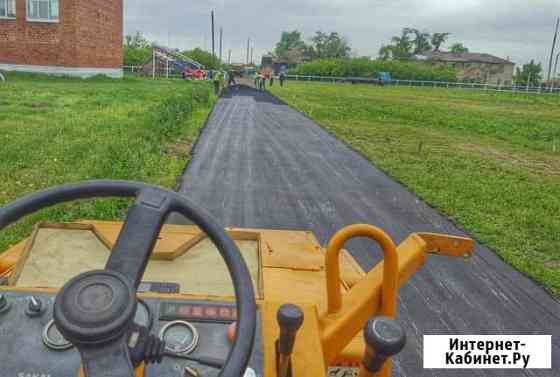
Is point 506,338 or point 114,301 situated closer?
point 114,301

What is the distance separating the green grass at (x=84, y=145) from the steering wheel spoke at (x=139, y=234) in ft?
15.9

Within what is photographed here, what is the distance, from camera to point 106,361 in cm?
115

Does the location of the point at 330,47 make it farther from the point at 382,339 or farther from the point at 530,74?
the point at 382,339

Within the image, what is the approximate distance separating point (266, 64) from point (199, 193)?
292ft

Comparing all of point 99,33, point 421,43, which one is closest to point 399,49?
point 421,43

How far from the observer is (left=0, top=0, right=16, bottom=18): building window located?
2984 centimetres

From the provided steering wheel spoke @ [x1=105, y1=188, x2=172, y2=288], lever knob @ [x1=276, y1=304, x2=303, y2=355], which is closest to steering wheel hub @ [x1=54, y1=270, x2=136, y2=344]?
steering wheel spoke @ [x1=105, y1=188, x2=172, y2=288]

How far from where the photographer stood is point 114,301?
3.92ft

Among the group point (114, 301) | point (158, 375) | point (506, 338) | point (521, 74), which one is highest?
point (521, 74)

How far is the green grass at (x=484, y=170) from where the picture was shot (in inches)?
267

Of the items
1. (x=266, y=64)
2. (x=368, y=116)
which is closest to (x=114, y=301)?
(x=368, y=116)

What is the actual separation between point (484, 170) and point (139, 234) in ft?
36.8

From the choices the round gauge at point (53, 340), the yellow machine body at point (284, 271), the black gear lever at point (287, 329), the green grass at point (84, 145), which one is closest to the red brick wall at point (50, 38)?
the green grass at point (84, 145)

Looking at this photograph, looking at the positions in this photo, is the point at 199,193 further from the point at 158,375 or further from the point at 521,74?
the point at 521,74
